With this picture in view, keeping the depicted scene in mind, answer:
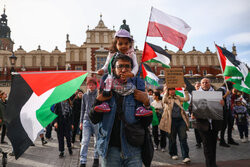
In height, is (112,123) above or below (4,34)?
below

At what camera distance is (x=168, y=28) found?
5.59m

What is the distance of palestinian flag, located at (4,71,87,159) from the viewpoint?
2727mm

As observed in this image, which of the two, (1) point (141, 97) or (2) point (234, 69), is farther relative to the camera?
(2) point (234, 69)

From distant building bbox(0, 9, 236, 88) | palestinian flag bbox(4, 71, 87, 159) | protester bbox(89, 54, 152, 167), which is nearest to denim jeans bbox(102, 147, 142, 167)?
protester bbox(89, 54, 152, 167)

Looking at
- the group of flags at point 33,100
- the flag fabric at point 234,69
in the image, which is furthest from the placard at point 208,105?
the group of flags at point 33,100

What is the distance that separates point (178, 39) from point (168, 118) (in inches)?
94.0

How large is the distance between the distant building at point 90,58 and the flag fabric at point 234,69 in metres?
26.2

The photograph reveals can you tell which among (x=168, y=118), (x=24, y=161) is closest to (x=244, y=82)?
(x=168, y=118)

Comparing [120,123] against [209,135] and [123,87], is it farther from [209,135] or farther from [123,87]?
[209,135]

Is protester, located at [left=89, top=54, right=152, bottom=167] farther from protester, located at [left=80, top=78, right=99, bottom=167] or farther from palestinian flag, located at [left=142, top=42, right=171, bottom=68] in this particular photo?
palestinian flag, located at [left=142, top=42, right=171, bottom=68]

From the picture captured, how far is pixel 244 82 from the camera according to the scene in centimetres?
618

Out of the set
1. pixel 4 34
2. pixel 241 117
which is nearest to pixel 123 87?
pixel 241 117

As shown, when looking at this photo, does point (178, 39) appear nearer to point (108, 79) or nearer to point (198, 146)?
point (198, 146)

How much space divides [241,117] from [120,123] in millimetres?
6746
